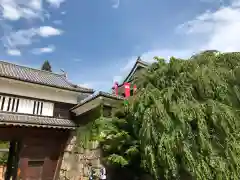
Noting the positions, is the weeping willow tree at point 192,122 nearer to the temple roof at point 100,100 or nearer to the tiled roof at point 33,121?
the temple roof at point 100,100

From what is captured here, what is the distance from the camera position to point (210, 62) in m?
5.89

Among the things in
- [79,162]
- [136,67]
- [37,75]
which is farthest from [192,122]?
[37,75]

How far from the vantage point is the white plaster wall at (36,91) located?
8289mm

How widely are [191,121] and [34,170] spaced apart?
614 centimetres

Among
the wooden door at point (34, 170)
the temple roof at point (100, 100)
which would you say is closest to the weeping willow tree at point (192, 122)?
the temple roof at point (100, 100)

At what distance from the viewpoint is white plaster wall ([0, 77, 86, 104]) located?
829 cm

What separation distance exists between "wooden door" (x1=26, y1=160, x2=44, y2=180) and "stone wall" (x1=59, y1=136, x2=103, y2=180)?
0.82 meters

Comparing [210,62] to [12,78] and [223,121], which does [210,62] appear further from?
[12,78]

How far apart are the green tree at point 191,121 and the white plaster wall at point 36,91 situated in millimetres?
4536

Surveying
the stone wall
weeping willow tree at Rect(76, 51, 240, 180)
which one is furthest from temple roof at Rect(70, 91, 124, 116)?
weeping willow tree at Rect(76, 51, 240, 180)

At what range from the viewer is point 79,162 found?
7840 mm

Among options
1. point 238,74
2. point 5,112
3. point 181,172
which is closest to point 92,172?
point 181,172

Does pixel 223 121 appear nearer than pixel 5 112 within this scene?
Yes

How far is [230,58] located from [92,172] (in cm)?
558
